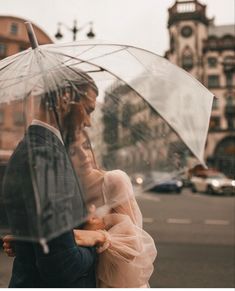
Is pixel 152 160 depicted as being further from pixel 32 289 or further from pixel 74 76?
pixel 32 289

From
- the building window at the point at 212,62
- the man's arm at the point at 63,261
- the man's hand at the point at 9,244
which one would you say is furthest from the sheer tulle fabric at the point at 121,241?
the building window at the point at 212,62

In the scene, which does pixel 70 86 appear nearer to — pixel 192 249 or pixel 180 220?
pixel 192 249

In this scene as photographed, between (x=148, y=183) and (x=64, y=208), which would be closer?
(x=64, y=208)

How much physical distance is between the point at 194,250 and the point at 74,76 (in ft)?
17.8

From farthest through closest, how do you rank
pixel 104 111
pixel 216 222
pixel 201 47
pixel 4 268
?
1. pixel 201 47
2. pixel 216 222
3. pixel 104 111
4. pixel 4 268

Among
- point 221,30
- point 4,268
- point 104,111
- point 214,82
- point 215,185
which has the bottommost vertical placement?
point 215,185

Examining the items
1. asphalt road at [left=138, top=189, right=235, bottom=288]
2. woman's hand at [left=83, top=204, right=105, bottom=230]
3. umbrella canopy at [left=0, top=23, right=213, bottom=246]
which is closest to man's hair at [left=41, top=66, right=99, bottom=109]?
umbrella canopy at [left=0, top=23, right=213, bottom=246]

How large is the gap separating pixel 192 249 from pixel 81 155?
5.43 metres

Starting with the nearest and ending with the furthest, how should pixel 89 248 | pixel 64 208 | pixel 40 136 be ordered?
pixel 64 208 → pixel 40 136 → pixel 89 248

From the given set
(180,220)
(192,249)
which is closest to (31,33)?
(192,249)

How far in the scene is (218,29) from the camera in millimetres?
51500

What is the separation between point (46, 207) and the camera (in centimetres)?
120

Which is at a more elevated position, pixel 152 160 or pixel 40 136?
pixel 40 136

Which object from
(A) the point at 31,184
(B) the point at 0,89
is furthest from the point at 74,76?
(A) the point at 31,184
